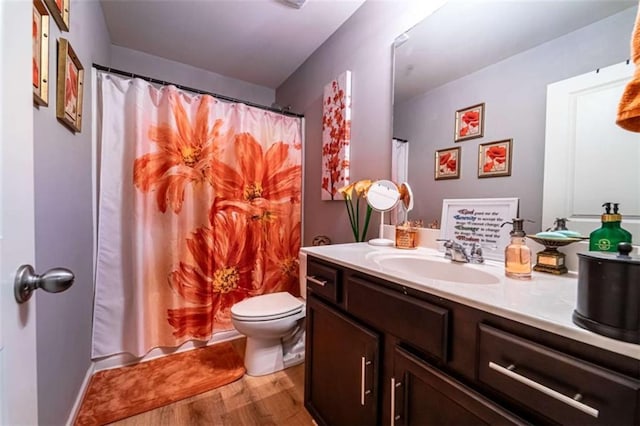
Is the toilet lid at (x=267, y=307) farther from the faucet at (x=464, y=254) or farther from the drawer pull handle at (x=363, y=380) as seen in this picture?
the faucet at (x=464, y=254)

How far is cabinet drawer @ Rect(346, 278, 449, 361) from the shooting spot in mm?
677

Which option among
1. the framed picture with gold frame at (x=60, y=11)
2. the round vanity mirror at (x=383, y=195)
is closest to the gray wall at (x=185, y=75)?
the framed picture with gold frame at (x=60, y=11)

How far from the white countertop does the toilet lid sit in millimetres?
750

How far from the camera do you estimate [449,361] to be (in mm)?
660

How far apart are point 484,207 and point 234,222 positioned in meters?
1.63

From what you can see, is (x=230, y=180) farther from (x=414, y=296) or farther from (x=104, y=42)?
(x=414, y=296)

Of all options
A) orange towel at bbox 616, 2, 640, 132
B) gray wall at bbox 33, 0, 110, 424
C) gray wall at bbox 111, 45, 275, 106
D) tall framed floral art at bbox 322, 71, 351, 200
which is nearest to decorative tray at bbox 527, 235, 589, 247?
orange towel at bbox 616, 2, 640, 132

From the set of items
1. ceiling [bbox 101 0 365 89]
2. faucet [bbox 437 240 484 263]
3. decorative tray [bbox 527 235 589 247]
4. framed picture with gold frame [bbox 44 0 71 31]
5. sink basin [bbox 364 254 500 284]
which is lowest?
sink basin [bbox 364 254 500 284]

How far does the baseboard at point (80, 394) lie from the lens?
122cm

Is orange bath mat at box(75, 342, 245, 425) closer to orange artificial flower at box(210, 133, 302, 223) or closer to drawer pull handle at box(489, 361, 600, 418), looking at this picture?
orange artificial flower at box(210, 133, 302, 223)

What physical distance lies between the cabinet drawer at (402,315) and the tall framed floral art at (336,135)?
3.19ft

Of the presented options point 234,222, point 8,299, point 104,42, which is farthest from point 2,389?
point 104,42

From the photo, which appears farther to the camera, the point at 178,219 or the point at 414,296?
the point at 178,219

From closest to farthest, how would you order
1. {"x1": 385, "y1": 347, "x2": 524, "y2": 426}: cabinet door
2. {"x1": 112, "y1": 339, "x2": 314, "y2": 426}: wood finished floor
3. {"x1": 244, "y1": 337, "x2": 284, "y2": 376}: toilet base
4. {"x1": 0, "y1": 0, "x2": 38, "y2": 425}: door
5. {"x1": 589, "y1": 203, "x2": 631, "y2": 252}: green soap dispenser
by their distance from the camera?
{"x1": 0, "y1": 0, "x2": 38, "y2": 425}: door → {"x1": 385, "y1": 347, "x2": 524, "y2": 426}: cabinet door → {"x1": 589, "y1": 203, "x2": 631, "y2": 252}: green soap dispenser → {"x1": 112, "y1": 339, "x2": 314, "y2": 426}: wood finished floor → {"x1": 244, "y1": 337, "x2": 284, "y2": 376}: toilet base
